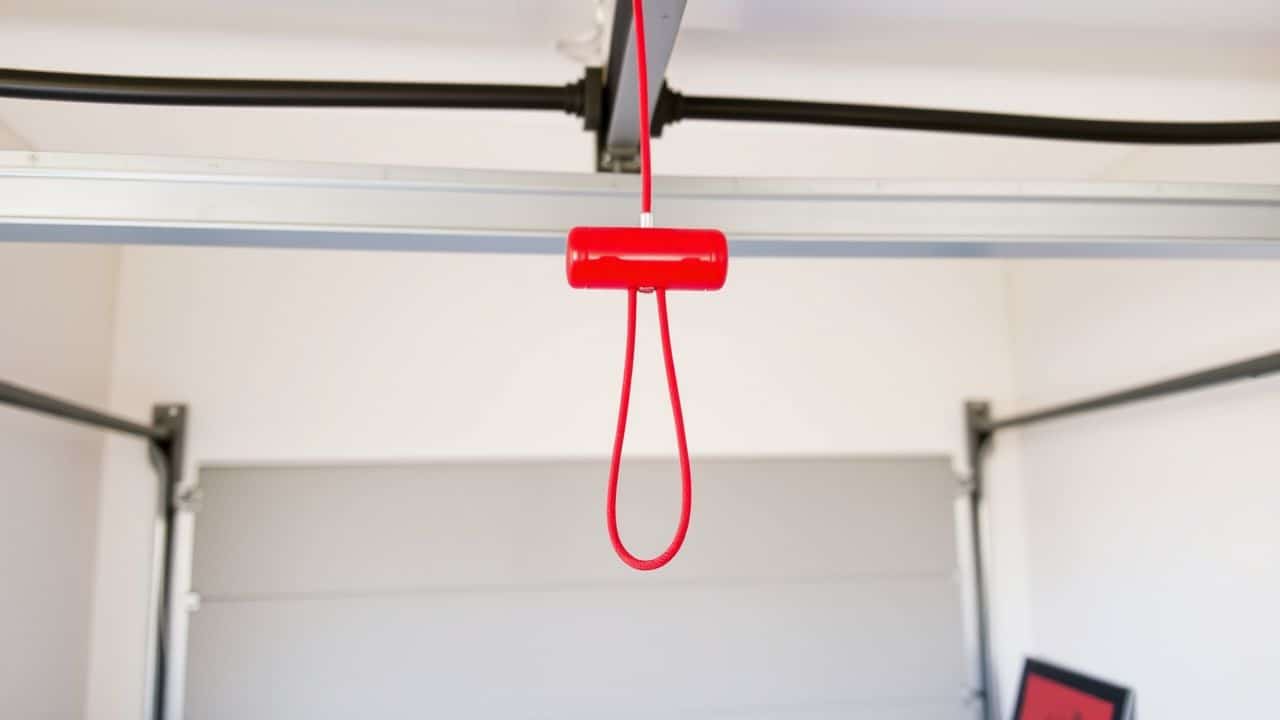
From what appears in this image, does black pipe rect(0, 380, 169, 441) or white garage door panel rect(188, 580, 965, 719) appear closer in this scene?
black pipe rect(0, 380, 169, 441)

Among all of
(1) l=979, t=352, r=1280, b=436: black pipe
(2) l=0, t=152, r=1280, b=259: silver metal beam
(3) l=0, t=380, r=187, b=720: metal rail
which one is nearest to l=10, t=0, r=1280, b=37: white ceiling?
(2) l=0, t=152, r=1280, b=259: silver metal beam

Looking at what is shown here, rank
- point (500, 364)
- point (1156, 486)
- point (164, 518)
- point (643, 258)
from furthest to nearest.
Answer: point (500, 364) < point (164, 518) < point (1156, 486) < point (643, 258)

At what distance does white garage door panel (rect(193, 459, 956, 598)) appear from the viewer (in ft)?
7.89

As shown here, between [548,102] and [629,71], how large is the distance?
0.81 ft

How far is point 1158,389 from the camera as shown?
82.0 inches

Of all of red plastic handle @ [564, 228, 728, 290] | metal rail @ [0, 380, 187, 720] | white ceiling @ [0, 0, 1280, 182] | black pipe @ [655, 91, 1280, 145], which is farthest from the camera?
metal rail @ [0, 380, 187, 720]

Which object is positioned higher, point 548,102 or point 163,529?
point 548,102

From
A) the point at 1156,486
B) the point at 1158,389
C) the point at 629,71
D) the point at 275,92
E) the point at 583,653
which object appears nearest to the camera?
the point at 629,71

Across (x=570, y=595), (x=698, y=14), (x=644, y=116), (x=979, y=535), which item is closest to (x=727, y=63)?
(x=698, y=14)

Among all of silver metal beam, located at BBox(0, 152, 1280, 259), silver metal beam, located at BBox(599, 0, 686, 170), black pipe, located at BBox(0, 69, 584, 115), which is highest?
black pipe, located at BBox(0, 69, 584, 115)

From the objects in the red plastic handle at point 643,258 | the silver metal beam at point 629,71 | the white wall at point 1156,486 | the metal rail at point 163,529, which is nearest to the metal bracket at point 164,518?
the metal rail at point 163,529

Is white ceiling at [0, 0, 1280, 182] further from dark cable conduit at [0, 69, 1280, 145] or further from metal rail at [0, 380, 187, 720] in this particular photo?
metal rail at [0, 380, 187, 720]

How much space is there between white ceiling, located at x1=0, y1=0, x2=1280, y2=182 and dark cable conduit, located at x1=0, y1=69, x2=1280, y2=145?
0.23 m

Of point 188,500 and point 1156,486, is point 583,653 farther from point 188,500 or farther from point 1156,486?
point 1156,486
